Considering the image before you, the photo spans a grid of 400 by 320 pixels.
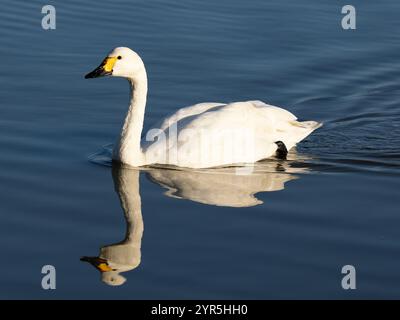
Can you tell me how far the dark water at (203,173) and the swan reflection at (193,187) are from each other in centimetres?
2

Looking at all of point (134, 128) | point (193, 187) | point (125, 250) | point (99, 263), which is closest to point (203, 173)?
point (193, 187)

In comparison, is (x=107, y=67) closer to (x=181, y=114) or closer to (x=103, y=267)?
(x=181, y=114)

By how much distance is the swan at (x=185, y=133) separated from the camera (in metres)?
11.9

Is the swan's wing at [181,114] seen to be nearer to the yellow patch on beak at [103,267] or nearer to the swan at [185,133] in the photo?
the swan at [185,133]

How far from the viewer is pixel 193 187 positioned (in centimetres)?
1123

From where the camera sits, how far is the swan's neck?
1198cm

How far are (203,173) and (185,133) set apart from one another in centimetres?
51

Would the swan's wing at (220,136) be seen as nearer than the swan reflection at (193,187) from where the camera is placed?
No

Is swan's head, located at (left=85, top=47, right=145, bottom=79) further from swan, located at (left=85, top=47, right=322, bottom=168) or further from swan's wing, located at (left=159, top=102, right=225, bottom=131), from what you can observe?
swan's wing, located at (left=159, top=102, right=225, bottom=131)

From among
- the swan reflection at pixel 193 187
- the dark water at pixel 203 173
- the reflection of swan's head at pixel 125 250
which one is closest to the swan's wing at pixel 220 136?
the swan reflection at pixel 193 187

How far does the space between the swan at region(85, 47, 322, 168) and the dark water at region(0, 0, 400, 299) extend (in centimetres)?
26

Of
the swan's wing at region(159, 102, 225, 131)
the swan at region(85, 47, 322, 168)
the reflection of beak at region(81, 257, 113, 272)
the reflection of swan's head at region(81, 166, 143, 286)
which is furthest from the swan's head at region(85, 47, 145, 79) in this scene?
the reflection of beak at region(81, 257, 113, 272)

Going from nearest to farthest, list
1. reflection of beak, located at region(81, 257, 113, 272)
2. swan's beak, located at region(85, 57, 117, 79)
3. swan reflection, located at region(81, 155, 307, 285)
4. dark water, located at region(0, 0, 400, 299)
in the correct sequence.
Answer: dark water, located at region(0, 0, 400, 299), reflection of beak, located at region(81, 257, 113, 272), swan reflection, located at region(81, 155, 307, 285), swan's beak, located at region(85, 57, 117, 79)

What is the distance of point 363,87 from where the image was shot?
1492 centimetres
